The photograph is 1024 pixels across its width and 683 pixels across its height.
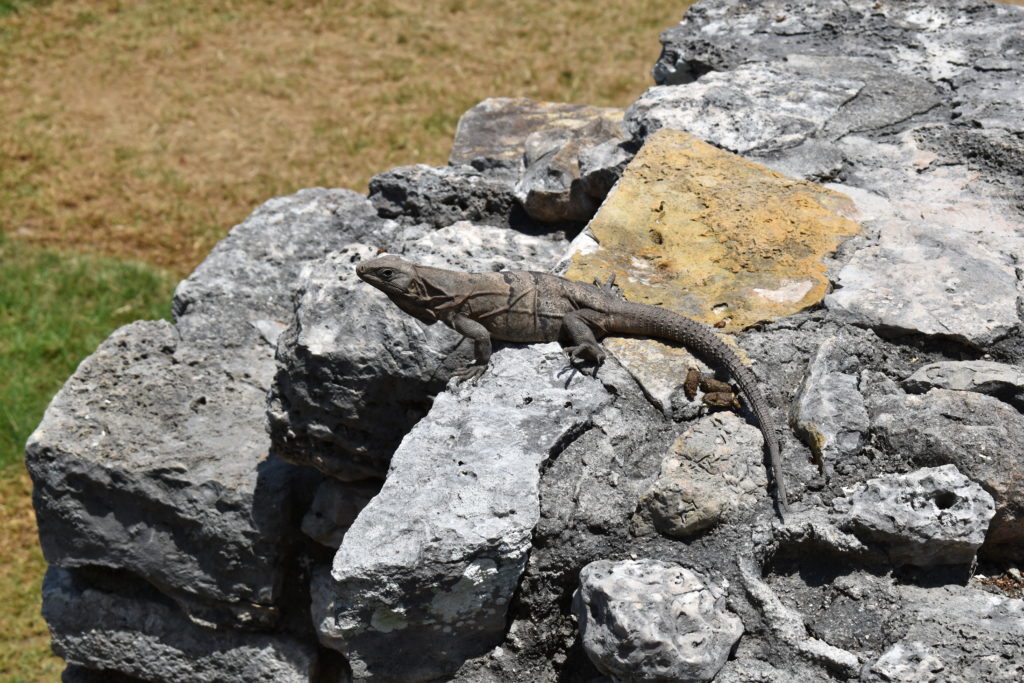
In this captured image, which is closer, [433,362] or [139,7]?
[433,362]

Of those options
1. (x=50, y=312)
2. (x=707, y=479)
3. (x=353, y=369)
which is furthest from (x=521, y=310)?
(x=50, y=312)

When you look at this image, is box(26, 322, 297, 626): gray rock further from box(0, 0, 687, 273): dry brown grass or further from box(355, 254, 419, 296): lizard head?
box(0, 0, 687, 273): dry brown grass

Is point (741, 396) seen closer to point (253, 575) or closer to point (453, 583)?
point (453, 583)

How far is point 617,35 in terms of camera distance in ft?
34.8

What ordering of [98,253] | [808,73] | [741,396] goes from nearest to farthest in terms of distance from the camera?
[741,396]
[808,73]
[98,253]

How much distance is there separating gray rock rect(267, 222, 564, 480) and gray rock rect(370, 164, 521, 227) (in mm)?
588

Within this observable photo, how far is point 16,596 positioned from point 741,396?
4.37m

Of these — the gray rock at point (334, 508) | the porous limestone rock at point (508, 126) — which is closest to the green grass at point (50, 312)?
the porous limestone rock at point (508, 126)

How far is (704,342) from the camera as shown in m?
3.13

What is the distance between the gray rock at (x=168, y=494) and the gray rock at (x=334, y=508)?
107mm

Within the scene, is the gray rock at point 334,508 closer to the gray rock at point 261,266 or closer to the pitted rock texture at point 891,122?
the gray rock at point 261,266

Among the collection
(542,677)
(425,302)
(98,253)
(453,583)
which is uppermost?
(425,302)

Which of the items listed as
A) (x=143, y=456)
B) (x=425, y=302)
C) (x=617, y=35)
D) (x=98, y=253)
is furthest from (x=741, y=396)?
(x=617, y=35)

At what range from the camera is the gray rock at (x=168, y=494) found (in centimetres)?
388
